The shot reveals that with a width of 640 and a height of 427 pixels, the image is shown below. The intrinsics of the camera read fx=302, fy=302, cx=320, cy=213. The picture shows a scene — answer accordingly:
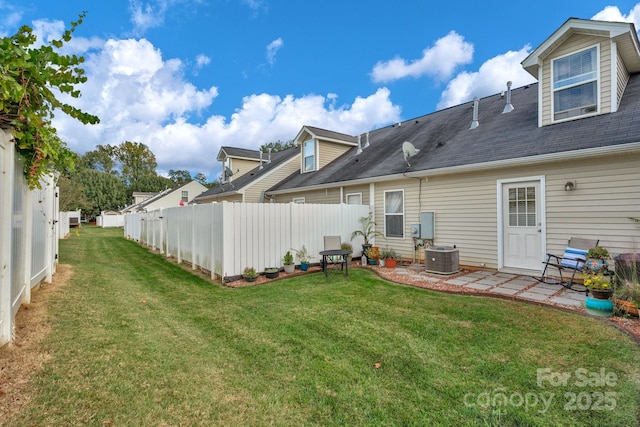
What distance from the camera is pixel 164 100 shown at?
16.2 metres

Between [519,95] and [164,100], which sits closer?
[519,95]

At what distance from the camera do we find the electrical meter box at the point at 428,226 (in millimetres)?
8242

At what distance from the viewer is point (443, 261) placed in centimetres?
691

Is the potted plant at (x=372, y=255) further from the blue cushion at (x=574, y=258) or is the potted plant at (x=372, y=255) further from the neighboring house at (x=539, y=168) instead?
the blue cushion at (x=574, y=258)

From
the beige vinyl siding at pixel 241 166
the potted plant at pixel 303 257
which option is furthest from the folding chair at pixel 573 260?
the beige vinyl siding at pixel 241 166

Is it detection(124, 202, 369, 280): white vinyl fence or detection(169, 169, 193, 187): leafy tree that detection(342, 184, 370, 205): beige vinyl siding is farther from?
detection(169, 169, 193, 187): leafy tree

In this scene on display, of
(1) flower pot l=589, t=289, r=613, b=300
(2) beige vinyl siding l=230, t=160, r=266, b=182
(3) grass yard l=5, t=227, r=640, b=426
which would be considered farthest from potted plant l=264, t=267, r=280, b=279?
(2) beige vinyl siding l=230, t=160, r=266, b=182

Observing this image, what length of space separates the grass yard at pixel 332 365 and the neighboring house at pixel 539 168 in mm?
2804

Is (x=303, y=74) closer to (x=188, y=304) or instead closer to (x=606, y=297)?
(x=188, y=304)

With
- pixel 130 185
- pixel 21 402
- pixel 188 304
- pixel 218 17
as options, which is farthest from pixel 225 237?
pixel 130 185

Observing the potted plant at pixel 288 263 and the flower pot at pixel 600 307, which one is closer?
the flower pot at pixel 600 307

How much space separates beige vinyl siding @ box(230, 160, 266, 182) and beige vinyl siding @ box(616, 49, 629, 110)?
661 inches

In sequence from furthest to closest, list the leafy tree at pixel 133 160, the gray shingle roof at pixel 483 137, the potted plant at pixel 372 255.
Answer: the leafy tree at pixel 133 160 < the potted plant at pixel 372 255 < the gray shingle roof at pixel 483 137

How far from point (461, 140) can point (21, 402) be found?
975 centimetres
